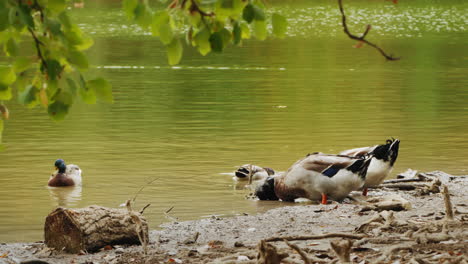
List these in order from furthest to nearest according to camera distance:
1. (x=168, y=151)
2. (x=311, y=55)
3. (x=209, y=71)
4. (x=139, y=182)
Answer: (x=311, y=55) → (x=209, y=71) → (x=168, y=151) → (x=139, y=182)

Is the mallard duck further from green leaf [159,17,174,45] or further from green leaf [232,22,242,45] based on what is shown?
green leaf [159,17,174,45]

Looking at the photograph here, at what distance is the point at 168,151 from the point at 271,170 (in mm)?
3080

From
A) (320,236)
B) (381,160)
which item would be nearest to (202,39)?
(320,236)

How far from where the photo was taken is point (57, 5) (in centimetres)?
429

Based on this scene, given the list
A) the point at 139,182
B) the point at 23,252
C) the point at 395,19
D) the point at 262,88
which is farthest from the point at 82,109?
the point at 395,19

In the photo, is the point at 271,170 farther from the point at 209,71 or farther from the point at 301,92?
the point at 209,71

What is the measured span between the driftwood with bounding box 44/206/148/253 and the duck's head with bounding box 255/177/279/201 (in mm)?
3358

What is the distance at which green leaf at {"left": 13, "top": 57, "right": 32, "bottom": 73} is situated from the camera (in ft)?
14.6

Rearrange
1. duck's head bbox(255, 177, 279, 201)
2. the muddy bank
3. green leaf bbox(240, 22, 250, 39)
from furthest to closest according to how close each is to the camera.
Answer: duck's head bbox(255, 177, 279, 201) < the muddy bank < green leaf bbox(240, 22, 250, 39)

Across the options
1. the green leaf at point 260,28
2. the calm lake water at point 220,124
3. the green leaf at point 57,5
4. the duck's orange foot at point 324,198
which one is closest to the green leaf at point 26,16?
the green leaf at point 57,5

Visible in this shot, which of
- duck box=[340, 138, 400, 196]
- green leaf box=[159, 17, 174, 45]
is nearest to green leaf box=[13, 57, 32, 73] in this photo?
green leaf box=[159, 17, 174, 45]

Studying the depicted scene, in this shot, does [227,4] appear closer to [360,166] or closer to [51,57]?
[51,57]

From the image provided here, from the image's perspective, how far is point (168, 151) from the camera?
16484mm

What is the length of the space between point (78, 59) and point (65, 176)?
363 inches
